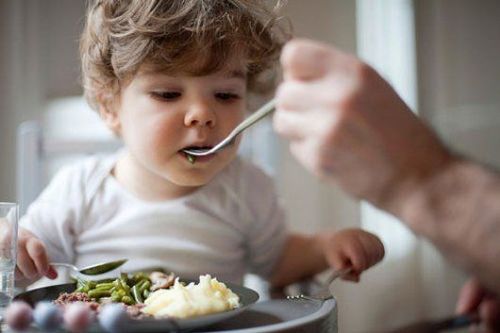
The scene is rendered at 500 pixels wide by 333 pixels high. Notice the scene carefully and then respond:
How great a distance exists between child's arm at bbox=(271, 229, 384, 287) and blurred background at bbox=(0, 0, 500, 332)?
0.13 meters

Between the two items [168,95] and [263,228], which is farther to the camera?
[263,228]

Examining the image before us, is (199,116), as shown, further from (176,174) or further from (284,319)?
(284,319)

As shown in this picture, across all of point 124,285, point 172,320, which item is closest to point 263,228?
point 124,285

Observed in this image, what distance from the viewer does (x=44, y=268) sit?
725 mm

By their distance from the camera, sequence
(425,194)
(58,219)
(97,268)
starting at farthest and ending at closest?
1. (58,219)
2. (97,268)
3. (425,194)

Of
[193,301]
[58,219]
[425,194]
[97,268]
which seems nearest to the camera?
[425,194]

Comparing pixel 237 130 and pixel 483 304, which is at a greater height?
pixel 237 130

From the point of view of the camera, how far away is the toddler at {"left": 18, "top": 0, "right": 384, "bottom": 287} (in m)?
0.77

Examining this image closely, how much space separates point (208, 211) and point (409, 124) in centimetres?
55

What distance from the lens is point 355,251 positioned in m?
0.79

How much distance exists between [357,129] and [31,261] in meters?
0.50

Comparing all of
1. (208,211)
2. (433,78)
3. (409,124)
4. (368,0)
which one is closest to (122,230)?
(208,211)

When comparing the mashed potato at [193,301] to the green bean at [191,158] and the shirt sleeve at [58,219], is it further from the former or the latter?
the shirt sleeve at [58,219]

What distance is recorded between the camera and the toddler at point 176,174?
771 millimetres
